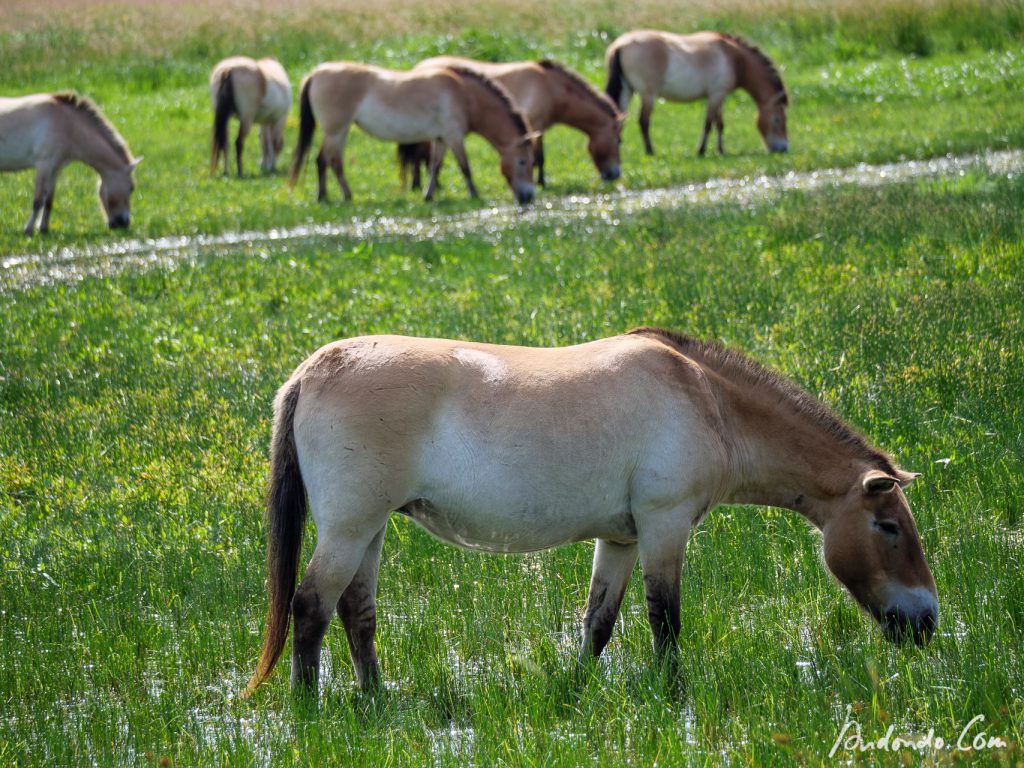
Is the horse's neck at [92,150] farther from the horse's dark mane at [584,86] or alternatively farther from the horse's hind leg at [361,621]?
the horse's hind leg at [361,621]

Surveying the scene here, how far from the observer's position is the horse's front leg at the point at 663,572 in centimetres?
477

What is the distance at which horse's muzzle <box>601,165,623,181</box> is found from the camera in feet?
63.3

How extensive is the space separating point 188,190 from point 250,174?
10.2 feet

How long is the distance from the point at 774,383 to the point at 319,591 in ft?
6.71

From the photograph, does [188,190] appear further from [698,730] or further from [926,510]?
[698,730]

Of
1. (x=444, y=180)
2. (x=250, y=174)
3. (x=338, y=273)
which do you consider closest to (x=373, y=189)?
(x=444, y=180)

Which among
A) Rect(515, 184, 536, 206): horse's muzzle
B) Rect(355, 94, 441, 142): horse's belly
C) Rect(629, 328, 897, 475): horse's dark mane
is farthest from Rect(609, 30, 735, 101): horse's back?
Rect(629, 328, 897, 475): horse's dark mane

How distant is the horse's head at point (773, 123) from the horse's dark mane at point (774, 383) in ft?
56.2

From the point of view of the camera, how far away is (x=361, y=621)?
488 centimetres

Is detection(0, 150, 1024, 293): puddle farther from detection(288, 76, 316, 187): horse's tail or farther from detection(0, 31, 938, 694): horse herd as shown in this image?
detection(0, 31, 938, 694): horse herd

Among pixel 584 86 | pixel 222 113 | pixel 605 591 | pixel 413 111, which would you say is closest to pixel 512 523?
pixel 605 591

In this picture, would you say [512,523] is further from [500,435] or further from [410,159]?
[410,159]

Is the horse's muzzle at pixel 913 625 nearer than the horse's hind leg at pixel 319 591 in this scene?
No

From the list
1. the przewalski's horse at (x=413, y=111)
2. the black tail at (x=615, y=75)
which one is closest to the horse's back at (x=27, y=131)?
the przewalski's horse at (x=413, y=111)
